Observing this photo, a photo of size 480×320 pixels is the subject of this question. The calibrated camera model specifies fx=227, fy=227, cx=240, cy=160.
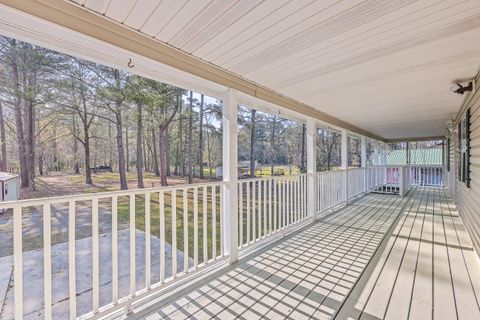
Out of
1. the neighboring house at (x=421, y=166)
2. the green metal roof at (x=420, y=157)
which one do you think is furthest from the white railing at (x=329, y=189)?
the green metal roof at (x=420, y=157)

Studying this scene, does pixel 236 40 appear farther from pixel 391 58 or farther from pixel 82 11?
pixel 391 58

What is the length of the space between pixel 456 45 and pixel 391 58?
489 mm

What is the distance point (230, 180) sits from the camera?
8.91 ft

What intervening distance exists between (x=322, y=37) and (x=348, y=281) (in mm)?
2301

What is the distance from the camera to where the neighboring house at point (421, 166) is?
8.38m

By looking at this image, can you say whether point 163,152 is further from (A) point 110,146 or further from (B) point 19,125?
(B) point 19,125

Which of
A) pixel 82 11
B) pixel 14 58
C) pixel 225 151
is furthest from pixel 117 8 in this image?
pixel 14 58

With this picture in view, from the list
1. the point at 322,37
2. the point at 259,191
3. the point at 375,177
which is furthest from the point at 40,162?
the point at 375,177

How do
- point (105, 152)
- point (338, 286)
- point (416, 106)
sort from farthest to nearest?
point (105, 152), point (416, 106), point (338, 286)

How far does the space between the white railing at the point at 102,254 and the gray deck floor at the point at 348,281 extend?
332 mm

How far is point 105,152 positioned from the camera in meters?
6.03

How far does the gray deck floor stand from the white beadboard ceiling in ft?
7.30

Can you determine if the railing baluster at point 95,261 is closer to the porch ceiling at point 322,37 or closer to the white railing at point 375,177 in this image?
the porch ceiling at point 322,37

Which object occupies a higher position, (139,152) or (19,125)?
(19,125)
